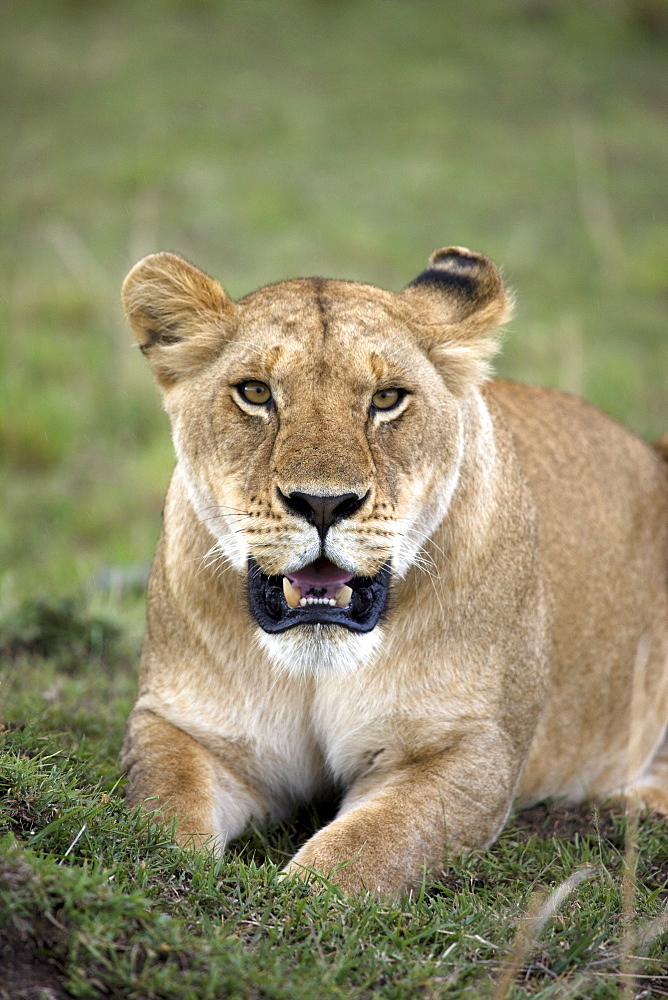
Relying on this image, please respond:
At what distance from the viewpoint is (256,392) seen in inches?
136

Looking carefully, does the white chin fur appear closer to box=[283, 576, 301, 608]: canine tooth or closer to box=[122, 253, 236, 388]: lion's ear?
box=[283, 576, 301, 608]: canine tooth

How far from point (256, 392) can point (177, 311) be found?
1.48ft

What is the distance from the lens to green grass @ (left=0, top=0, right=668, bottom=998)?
2818 mm

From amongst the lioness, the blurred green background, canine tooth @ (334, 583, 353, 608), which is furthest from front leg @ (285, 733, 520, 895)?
the blurred green background

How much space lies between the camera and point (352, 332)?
11.5 ft

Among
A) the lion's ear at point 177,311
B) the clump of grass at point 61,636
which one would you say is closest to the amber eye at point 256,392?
the lion's ear at point 177,311

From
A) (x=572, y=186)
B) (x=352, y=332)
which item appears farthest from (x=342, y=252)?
(x=352, y=332)

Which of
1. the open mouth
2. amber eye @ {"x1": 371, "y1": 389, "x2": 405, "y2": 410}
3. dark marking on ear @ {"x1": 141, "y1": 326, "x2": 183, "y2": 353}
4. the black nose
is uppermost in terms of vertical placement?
dark marking on ear @ {"x1": 141, "y1": 326, "x2": 183, "y2": 353}

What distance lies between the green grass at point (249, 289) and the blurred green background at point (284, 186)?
33mm

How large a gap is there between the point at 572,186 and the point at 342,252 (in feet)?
10.3

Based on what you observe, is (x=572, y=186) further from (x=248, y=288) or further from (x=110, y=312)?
(x=110, y=312)

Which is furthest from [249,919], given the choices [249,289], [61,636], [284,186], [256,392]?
[284,186]

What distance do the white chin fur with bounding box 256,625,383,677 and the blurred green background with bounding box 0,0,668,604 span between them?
2.62 metres

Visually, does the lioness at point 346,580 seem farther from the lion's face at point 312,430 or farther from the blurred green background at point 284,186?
the blurred green background at point 284,186
